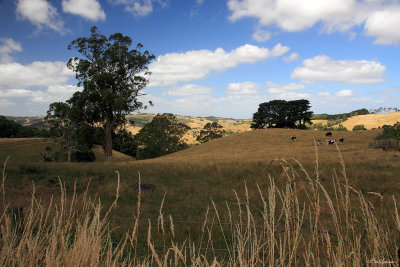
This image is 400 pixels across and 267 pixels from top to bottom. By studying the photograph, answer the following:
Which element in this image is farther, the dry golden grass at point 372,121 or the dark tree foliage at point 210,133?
the dry golden grass at point 372,121

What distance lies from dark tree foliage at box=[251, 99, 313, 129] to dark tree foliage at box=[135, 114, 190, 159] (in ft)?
79.1

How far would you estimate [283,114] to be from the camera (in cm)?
7075

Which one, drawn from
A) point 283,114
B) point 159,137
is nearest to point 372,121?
point 283,114

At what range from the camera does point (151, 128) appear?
191 feet

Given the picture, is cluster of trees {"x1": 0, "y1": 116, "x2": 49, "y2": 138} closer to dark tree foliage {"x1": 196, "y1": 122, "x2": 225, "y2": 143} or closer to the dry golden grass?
dark tree foliage {"x1": 196, "y1": 122, "x2": 225, "y2": 143}

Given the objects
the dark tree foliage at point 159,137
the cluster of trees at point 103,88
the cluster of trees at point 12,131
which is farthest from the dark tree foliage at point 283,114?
the cluster of trees at point 12,131

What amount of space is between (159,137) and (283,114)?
3550 centimetres

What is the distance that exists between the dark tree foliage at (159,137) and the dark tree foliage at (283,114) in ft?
79.1

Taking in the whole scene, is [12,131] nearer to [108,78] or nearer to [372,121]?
[108,78]

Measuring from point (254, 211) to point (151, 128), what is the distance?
5001 centimetres

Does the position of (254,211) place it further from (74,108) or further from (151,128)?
(151,128)

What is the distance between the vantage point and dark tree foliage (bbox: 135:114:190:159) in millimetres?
55878

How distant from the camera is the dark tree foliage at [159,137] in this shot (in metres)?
55.9

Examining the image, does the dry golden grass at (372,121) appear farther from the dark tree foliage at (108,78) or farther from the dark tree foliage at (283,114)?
the dark tree foliage at (108,78)
